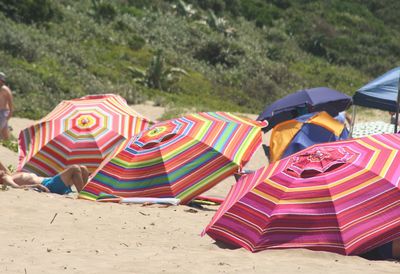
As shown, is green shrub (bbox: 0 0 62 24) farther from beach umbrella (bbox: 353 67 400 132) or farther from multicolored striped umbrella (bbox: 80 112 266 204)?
multicolored striped umbrella (bbox: 80 112 266 204)

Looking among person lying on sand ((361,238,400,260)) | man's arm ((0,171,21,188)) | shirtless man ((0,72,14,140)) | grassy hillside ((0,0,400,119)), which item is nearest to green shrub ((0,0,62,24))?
grassy hillside ((0,0,400,119))

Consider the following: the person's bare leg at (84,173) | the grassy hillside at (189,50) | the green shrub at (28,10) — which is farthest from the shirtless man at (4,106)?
the green shrub at (28,10)

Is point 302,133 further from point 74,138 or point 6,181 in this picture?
point 6,181

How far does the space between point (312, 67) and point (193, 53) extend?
5.76 m

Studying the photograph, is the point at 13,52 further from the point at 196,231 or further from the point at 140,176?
the point at 196,231

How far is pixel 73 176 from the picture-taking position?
8828 millimetres

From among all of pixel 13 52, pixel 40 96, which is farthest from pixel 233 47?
pixel 40 96

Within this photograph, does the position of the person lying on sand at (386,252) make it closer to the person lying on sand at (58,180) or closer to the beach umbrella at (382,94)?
the person lying on sand at (58,180)

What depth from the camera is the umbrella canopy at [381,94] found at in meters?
10.7

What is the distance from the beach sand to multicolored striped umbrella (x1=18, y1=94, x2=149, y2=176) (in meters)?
1.56

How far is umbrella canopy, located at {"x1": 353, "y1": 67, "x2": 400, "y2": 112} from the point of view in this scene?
10734mm

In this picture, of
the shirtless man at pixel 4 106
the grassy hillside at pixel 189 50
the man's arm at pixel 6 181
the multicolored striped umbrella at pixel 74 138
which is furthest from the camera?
the grassy hillside at pixel 189 50

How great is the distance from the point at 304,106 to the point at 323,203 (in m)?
5.59

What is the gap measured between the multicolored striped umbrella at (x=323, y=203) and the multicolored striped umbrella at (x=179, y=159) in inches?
64.8
